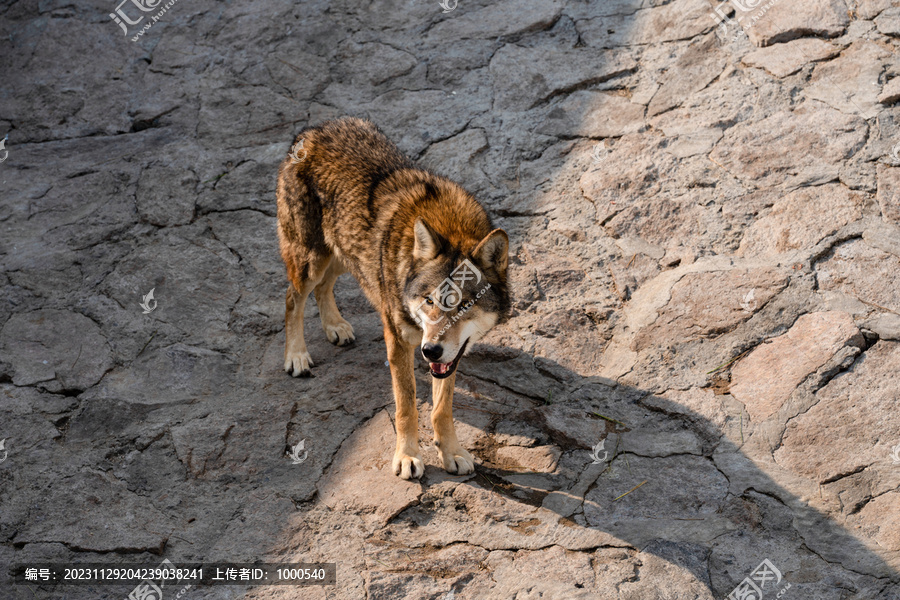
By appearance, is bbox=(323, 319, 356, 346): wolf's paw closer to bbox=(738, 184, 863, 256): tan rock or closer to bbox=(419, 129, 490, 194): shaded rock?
bbox=(419, 129, 490, 194): shaded rock

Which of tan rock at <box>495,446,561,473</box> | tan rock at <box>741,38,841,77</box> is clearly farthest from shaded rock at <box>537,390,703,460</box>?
tan rock at <box>741,38,841,77</box>

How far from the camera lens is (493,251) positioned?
4086mm

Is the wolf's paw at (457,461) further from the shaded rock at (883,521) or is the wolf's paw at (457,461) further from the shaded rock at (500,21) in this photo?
the shaded rock at (500,21)

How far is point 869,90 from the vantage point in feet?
19.2

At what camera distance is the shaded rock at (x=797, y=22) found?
6438mm

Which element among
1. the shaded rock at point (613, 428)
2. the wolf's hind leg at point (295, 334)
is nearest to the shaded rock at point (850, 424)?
the shaded rock at point (613, 428)

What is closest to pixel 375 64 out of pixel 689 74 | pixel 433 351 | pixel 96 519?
pixel 689 74

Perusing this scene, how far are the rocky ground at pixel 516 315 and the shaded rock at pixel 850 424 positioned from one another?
0.05 ft

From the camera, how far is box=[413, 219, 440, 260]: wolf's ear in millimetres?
4051

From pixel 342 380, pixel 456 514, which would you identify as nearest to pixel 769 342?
pixel 456 514

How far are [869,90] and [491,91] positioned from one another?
3.23 meters

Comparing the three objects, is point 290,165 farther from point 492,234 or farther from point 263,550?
point 263,550

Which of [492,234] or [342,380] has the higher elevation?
[492,234]

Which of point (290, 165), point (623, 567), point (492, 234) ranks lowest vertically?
point (623, 567)
